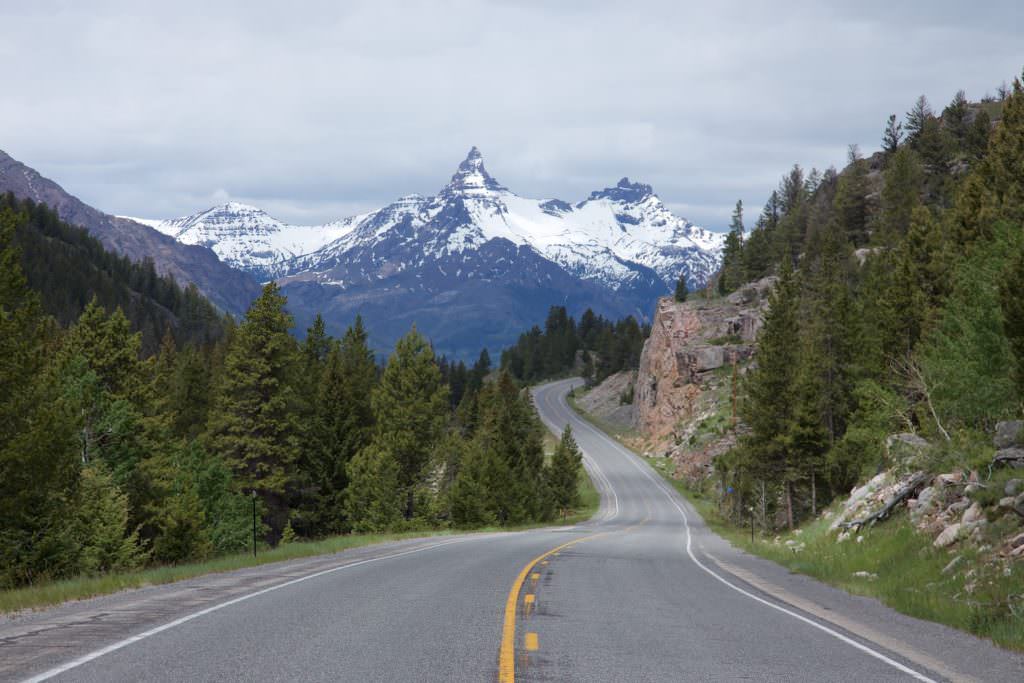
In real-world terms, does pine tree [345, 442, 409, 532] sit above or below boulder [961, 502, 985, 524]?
below

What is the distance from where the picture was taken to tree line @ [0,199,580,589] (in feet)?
79.7

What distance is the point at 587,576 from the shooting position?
18781mm

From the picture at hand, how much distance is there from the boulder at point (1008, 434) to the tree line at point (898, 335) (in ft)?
1.84

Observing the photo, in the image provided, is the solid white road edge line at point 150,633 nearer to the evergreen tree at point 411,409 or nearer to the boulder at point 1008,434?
the boulder at point 1008,434

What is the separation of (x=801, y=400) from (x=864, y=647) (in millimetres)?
47091

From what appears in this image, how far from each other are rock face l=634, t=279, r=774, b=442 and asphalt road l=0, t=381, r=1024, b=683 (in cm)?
9453

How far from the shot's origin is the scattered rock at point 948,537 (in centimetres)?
1830

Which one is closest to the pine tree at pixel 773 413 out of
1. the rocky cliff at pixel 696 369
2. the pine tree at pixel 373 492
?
the pine tree at pixel 373 492

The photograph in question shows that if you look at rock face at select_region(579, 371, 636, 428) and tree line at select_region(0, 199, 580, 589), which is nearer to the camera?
tree line at select_region(0, 199, 580, 589)

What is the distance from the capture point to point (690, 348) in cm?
11625

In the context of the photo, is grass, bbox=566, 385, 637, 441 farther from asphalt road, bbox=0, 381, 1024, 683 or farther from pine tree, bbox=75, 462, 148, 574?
asphalt road, bbox=0, 381, 1024, 683

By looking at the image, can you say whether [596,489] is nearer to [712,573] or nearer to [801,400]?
[801,400]

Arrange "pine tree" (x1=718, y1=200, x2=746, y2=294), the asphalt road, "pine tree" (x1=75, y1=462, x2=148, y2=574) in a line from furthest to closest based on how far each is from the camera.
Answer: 1. "pine tree" (x1=718, y1=200, x2=746, y2=294)
2. "pine tree" (x1=75, y1=462, x2=148, y2=574)
3. the asphalt road

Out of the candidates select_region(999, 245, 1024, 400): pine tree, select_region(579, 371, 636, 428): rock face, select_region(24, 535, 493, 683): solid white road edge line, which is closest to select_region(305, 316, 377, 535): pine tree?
select_region(24, 535, 493, 683): solid white road edge line
